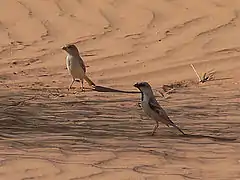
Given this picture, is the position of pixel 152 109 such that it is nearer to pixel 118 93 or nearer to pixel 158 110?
pixel 158 110

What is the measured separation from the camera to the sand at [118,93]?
6012 mm

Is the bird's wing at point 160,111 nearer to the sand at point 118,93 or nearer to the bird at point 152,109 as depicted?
the bird at point 152,109

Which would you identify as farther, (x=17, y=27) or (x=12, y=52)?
(x=17, y=27)

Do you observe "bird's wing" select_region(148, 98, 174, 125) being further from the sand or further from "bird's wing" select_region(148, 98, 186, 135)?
the sand

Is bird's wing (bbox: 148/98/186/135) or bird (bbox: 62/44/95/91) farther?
bird (bbox: 62/44/95/91)

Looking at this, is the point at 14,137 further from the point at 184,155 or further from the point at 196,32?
the point at 196,32

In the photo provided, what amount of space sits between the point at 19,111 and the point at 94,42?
4.94 meters

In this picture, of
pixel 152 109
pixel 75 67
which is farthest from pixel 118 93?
pixel 152 109

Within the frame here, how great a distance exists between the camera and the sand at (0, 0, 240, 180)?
601 cm

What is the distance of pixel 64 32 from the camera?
1339 centimetres

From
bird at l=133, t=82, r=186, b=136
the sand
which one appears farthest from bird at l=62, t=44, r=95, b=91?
bird at l=133, t=82, r=186, b=136

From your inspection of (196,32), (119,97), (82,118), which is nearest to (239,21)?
(196,32)

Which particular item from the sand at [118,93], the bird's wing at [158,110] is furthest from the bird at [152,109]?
the sand at [118,93]

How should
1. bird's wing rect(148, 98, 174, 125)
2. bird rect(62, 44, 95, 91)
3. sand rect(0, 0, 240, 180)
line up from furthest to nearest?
bird rect(62, 44, 95, 91)
bird's wing rect(148, 98, 174, 125)
sand rect(0, 0, 240, 180)
